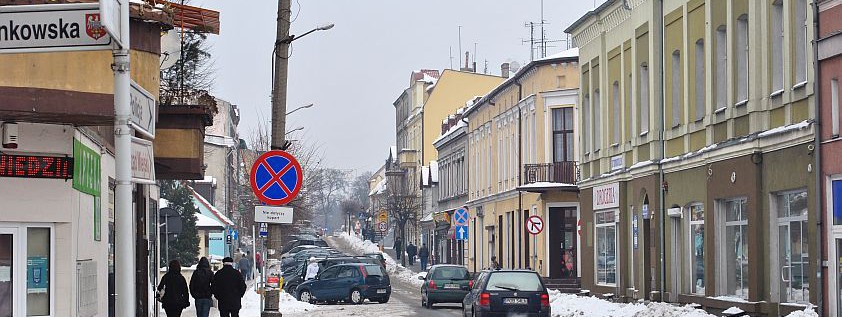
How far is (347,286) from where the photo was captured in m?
42.2

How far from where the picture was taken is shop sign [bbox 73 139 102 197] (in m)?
14.7

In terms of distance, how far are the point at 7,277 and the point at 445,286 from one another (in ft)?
85.7

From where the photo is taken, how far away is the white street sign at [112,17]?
7934mm

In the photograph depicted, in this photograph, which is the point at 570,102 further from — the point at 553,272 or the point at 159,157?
the point at 159,157

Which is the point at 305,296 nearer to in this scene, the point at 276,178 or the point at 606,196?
the point at 606,196

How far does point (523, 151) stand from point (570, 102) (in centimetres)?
480

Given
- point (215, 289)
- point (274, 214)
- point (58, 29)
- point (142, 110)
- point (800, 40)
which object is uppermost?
point (800, 40)

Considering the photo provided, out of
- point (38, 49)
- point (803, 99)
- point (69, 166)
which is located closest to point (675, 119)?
point (803, 99)

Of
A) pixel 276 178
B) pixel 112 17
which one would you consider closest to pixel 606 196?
pixel 276 178

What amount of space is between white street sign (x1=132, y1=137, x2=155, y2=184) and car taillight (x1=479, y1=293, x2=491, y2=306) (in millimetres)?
18766

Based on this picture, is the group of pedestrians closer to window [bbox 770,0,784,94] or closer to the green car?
window [bbox 770,0,784,94]

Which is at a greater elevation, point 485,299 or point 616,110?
point 616,110

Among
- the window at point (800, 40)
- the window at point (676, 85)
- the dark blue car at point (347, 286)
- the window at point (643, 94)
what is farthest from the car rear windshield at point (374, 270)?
the window at point (800, 40)

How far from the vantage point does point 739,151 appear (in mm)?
26094
